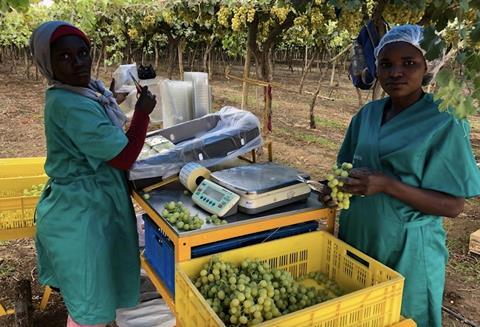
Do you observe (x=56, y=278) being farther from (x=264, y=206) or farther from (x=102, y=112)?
(x=264, y=206)

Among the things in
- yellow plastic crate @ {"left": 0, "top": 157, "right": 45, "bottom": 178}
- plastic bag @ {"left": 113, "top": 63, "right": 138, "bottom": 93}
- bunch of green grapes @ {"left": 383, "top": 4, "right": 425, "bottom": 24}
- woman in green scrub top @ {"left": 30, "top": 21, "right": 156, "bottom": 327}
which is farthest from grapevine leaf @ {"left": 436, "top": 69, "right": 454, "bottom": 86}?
yellow plastic crate @ {"left": 0, "top": 157, "right": 45, "bottom": 178}

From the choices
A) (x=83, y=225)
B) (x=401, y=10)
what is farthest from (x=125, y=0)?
(x=83, y=225)

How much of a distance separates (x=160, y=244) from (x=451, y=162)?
134cm

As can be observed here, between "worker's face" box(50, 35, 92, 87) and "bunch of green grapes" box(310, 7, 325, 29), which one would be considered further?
"bunch of green grapes" box(310, 7, 325, 29)

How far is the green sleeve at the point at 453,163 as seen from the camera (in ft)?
5.16

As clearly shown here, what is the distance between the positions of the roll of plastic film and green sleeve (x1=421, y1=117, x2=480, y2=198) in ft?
3.44

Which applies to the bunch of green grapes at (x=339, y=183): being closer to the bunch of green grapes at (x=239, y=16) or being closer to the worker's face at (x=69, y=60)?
the worker's face at (x=69, y=60)

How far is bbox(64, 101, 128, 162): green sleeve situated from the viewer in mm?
1814

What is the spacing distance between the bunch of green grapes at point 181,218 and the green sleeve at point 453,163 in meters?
0.94

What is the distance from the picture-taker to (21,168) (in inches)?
134

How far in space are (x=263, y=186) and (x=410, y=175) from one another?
24.0 inches

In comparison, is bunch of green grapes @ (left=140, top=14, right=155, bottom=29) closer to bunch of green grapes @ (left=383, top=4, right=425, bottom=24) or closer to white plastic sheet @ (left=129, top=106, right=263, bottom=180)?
bunch of green grapes @ (left=383, top=4, right=425, bottom=24)

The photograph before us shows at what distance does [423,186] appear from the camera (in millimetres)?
1630

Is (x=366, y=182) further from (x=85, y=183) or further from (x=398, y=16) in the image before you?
(x=398, y=16)
